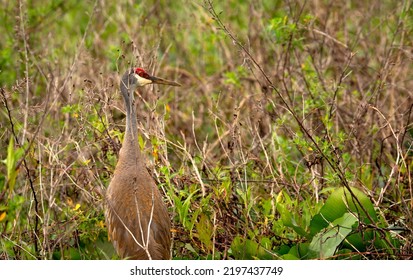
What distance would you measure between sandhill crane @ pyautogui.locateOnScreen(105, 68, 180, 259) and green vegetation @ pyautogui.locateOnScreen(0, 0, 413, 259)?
0.40 ft

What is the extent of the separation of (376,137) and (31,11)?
12.1 feet

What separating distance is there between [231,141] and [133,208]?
901 millimetres

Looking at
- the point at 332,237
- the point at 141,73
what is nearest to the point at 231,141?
the point at 141,73

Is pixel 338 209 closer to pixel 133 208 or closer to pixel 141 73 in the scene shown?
pixel 133 208

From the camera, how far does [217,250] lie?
5488mm

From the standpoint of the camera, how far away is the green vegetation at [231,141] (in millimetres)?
5289

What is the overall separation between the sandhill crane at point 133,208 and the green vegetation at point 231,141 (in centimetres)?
12

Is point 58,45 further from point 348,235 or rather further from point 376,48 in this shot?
point 348,235

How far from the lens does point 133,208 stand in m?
5.41

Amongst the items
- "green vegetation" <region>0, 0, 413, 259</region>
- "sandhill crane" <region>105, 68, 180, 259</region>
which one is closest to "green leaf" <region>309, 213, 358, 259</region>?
"green vegetation" <region>0, 0, 413, 259</region>

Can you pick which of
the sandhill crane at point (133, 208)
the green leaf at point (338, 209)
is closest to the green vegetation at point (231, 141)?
the green leaf at point (338, 209)

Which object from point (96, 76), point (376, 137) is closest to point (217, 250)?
point (376, 137)

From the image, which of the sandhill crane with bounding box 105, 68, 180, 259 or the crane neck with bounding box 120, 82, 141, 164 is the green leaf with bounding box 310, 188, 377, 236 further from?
the crane neck with bounding box 120, 82, 141, 164

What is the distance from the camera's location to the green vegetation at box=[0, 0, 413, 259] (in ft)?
17.4
